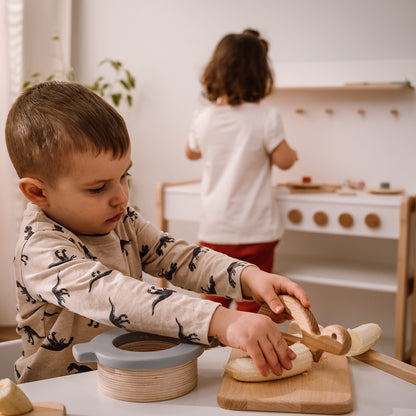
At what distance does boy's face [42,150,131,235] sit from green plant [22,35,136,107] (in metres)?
2.16

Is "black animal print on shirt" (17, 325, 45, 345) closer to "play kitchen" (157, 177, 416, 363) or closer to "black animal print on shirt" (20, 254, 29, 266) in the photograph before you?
"black animal print on shirt" (20, 254, 29, 266)

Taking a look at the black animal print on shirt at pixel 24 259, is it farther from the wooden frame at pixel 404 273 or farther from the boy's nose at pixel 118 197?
the wooden frame at pixel 404 273

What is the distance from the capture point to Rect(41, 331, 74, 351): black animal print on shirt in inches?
35.4

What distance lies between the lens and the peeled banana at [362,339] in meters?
0.84

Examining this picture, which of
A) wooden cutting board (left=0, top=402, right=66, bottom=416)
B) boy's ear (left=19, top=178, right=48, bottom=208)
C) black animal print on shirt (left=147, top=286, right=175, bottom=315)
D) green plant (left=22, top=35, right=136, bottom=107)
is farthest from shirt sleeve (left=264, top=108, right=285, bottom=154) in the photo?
wooden cutting board (left=0, top=402, right=66, bottom=416)

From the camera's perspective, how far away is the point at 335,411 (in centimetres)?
67

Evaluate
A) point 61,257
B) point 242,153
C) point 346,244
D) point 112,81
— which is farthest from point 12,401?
point 112,81

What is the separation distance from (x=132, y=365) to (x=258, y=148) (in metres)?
1.66

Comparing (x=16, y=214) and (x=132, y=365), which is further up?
(x=132, y=365)

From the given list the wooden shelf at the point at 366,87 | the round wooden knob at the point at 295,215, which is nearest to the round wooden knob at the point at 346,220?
the round wooden knob at the point at 295,215

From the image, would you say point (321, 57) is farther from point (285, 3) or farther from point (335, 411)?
point (335, 411)

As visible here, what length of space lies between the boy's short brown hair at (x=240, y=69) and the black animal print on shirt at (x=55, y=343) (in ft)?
5.05

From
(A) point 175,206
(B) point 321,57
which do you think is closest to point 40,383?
(A) point 175,206

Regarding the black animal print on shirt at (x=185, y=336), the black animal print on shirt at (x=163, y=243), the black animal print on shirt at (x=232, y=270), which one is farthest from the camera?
the black animal print on shirt at (x=163, y=243)
